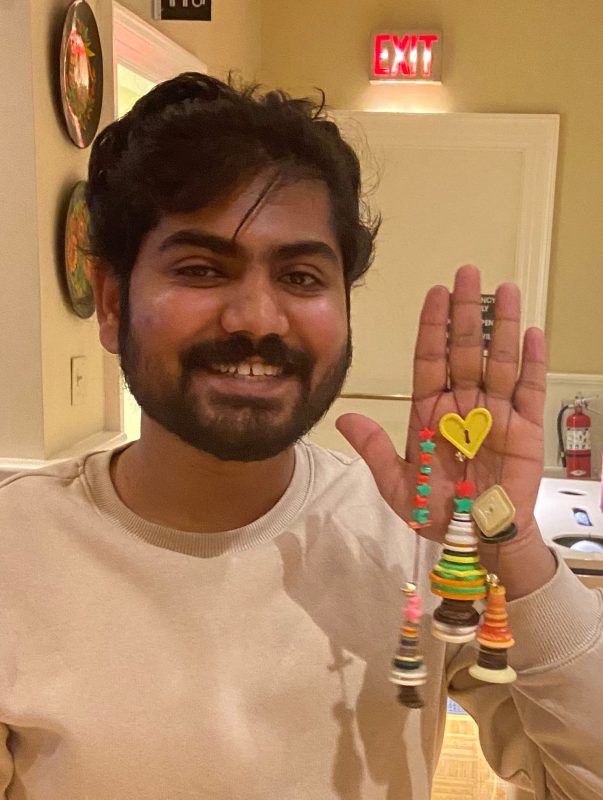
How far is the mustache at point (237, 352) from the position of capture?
2.71ft

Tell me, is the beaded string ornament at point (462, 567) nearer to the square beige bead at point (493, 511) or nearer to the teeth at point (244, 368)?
the square beige bead at point (493, 511)

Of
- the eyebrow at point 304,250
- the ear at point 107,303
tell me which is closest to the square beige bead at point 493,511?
the eyebrow at point 304,250

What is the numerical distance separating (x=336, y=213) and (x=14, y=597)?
1.87ft

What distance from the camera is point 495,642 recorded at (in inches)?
28.5

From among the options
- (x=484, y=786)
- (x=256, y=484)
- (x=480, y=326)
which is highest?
(x=480, y=326)

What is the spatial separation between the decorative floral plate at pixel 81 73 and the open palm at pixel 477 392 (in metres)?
1.18

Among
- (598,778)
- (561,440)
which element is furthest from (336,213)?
(561,440)

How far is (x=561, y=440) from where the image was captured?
320 cm

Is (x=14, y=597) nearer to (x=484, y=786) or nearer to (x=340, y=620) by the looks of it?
(x=340, y=620)

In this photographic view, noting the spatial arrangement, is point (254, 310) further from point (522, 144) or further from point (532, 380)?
point (522, 144)

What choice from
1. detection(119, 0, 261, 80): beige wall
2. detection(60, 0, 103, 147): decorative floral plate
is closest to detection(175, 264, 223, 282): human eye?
detection(60, 0, 103, 147): decorative floral plate

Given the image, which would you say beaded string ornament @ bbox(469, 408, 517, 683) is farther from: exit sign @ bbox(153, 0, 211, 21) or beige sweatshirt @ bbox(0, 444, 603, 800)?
exit sign @ bbox(153, 0, 211, 21)

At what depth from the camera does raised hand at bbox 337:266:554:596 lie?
0.78 metres

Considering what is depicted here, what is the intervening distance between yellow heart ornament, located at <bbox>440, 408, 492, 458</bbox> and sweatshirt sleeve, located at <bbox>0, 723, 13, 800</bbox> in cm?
57
